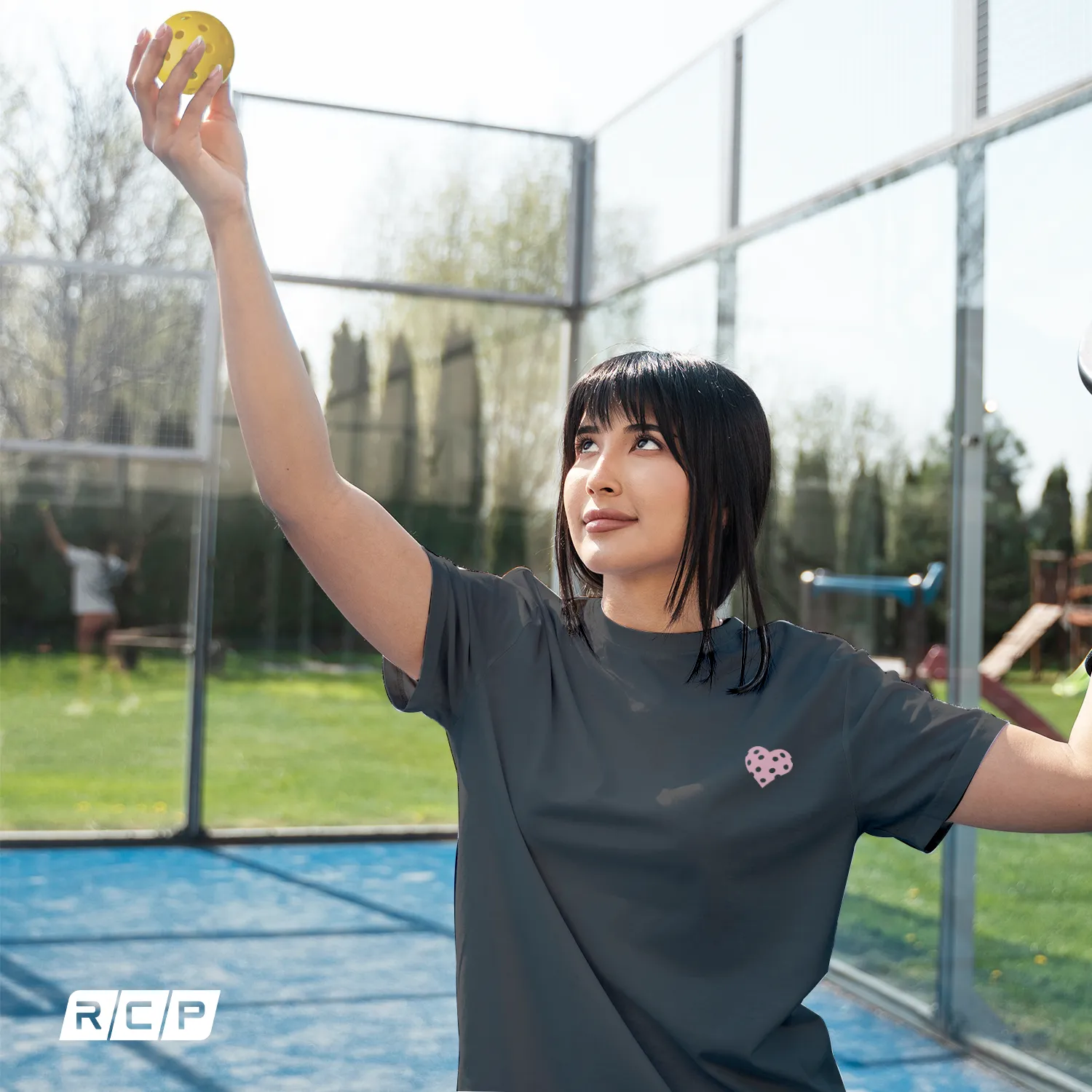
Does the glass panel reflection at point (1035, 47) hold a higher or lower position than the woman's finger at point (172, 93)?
higher

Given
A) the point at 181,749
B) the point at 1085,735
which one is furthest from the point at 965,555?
the point at 181,749

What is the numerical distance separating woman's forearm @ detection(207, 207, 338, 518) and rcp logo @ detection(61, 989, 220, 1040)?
7.44 feet

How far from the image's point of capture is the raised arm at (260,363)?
2.75 ft

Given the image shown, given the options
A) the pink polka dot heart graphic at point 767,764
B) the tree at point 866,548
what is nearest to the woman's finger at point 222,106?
the pink polka dot heart graphic at point 767,764

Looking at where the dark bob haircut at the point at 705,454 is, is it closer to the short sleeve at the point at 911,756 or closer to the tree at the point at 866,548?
the short sleeve at the point at 911,756

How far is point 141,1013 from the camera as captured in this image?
9.51 feet

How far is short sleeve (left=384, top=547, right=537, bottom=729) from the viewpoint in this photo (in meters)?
0.95

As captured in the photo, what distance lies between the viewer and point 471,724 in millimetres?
956

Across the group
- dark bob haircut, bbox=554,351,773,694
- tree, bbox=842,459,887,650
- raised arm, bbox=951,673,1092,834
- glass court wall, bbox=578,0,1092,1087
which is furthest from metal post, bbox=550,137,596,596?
raised arm, bbox=951,673,1092,834

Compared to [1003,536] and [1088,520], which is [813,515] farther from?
[1088,520]

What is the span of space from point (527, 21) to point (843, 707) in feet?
11.8

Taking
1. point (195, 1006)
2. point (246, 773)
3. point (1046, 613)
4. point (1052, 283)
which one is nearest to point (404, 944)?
point (195, 1006)

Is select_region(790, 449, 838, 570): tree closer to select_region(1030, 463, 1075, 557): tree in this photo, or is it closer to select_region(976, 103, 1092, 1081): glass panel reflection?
select_region(976, 103, 1092, 1081): glass panel reflection

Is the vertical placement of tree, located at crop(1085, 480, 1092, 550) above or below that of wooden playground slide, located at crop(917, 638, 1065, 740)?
above
